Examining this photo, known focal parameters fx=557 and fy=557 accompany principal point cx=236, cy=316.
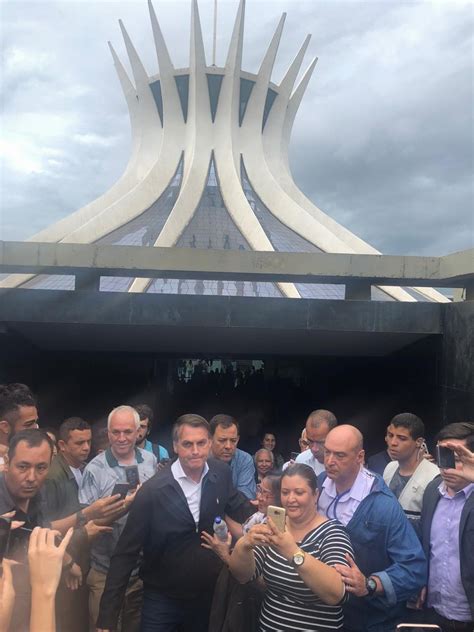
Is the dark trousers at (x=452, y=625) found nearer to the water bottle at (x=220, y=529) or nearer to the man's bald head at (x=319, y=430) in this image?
the water bottle at (x=220, y=529)

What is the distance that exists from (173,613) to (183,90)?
68.3 feet

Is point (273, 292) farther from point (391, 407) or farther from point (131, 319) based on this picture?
point (131, 319)

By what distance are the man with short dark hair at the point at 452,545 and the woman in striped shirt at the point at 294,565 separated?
2.02ft

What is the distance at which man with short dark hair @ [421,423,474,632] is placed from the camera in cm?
241

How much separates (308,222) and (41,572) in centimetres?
1680

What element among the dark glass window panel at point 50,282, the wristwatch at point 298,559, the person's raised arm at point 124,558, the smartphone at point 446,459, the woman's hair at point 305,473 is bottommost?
the person's raised arm at point 124,558

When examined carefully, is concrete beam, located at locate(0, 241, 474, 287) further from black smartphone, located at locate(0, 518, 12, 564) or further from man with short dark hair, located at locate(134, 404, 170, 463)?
black smartphone, located at locate(0, 518, 12, 564)

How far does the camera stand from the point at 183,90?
68.3 feet

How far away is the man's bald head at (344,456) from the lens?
2.44 meters

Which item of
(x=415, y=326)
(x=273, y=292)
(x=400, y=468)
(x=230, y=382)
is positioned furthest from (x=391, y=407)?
(x=273, y=292)

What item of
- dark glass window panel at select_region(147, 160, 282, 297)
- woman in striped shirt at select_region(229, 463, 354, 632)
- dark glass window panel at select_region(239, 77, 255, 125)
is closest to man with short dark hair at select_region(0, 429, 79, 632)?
woman in striped shirt at select_region(229, 463, 354, 632)

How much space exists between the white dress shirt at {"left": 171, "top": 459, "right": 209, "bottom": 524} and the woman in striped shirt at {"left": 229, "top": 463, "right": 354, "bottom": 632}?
40cm

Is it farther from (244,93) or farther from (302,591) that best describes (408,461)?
(244,93)

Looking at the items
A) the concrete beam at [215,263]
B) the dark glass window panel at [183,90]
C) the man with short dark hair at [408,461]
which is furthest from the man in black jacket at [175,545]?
the dark glass window panel at [183,90]
